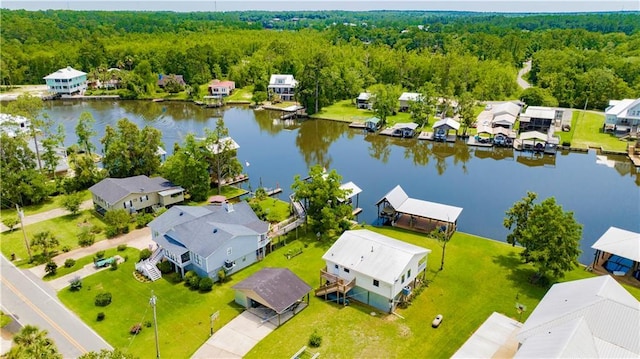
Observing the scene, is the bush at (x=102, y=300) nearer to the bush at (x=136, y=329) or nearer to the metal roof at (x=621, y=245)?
the bush at (x=136, y=329)

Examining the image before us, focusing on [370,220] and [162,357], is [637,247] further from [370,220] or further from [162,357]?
[162,357]

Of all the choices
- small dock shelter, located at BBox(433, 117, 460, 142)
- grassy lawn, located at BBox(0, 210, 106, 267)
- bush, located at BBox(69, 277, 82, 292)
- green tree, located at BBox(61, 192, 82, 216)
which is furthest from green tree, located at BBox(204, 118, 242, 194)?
small dock shelter, located at BBox(433, 117, 460, 142)

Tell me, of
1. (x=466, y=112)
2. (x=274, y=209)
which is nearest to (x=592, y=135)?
(x=466, y=112)

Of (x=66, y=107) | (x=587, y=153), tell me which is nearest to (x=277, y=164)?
(x=587, y=153)

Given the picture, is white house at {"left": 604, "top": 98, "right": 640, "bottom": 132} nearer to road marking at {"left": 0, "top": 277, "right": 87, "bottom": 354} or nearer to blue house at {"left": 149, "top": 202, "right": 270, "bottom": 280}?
blue house at {"left": 149, "top": 202, "right": 270, "bottom": 280}

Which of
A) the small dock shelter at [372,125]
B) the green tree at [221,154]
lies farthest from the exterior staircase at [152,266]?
the small dock shelter at [372,125]

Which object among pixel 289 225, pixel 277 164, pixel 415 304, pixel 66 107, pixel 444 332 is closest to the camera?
pixel 444 332

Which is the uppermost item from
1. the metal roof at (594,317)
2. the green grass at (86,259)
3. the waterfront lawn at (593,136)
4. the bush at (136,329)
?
the metal roof at (594,317)
